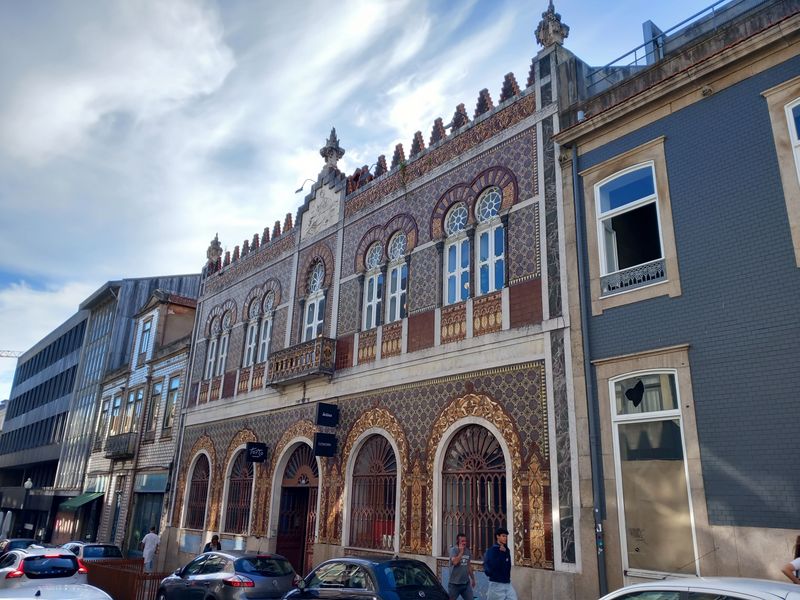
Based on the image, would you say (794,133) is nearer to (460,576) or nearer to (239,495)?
(460,576)

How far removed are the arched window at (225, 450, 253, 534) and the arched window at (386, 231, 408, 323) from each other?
7.75 m

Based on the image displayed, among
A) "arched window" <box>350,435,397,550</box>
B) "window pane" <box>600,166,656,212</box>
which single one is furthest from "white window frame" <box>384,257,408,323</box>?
"window pane" <box>600,166,656,212</box>

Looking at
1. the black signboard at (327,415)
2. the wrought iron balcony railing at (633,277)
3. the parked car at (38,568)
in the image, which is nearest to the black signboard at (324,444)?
the black signboard at (327,415)

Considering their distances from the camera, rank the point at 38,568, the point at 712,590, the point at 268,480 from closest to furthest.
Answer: the point at 712,590 < the point at 38,568 < the point at 268,480

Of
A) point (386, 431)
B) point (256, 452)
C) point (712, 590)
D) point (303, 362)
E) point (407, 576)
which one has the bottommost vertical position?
point (407, 576)

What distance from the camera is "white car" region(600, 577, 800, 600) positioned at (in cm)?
436

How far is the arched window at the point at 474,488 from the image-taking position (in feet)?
39.0

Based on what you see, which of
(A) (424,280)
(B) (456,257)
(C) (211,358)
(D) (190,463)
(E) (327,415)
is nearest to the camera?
(B) (456,257)

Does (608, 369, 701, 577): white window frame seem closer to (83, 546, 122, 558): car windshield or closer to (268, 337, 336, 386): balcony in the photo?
(268, 337, 336, 386): balcony

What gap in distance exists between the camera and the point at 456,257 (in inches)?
566

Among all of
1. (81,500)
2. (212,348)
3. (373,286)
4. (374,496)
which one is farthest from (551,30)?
(81,500)

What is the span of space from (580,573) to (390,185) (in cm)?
1081

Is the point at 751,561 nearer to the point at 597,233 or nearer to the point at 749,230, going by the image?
the point at 749,230

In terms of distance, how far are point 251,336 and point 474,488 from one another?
1152 cm
